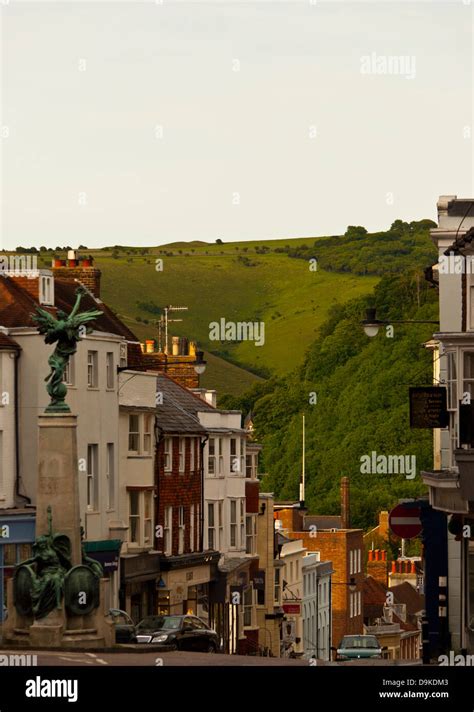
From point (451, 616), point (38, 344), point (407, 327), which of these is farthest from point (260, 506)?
point (407, 327)

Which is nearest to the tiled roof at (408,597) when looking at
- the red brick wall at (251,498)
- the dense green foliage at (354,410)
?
the dense green foliage at (354,410)

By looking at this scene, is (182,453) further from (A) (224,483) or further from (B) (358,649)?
(B) (358,649)

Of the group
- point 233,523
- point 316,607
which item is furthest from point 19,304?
point 316,607

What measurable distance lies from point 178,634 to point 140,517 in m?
14.5

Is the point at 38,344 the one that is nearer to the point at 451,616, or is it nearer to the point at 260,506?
the point at 451,616

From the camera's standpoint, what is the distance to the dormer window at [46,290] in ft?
190

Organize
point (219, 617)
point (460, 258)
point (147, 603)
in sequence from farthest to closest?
point (219, 617)
point (147, 603)
point (460, 258)

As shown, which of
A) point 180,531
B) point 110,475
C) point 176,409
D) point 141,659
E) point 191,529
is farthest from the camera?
point 176,409

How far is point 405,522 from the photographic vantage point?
44250 millimetres

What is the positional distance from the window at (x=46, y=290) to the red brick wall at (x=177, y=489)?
8301 mm

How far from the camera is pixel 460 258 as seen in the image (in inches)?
1729

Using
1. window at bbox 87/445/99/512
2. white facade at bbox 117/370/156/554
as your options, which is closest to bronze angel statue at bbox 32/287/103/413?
window at bbox 87/445/99/512

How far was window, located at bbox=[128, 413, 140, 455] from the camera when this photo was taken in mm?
62719
